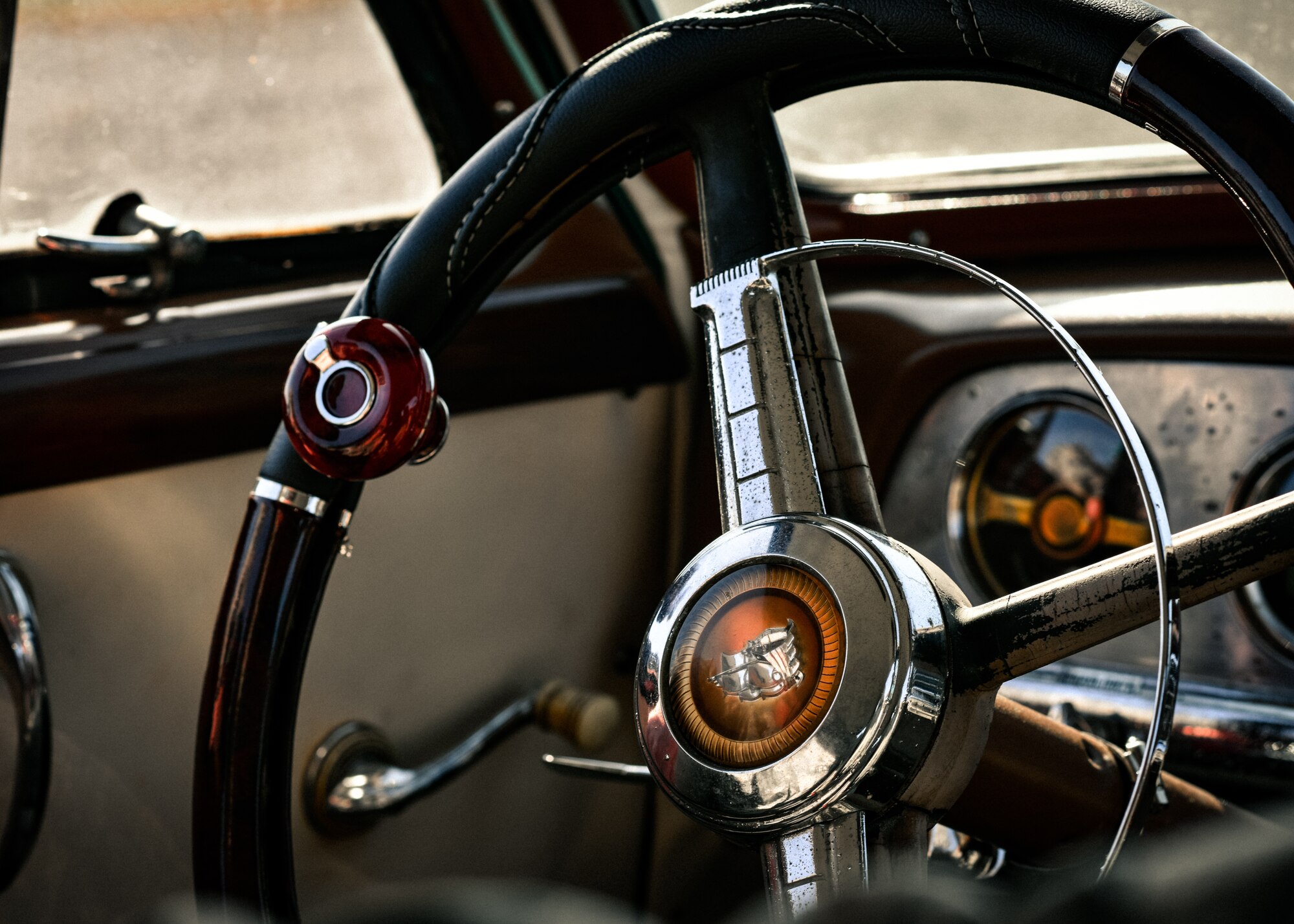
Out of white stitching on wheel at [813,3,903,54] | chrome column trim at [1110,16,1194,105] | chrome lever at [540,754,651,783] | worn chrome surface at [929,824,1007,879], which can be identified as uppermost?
white stitching on wheel at [813,3,903,54]

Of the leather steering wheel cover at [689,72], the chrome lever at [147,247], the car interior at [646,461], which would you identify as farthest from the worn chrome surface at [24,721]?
the leather steering wheel cover at [689,72]

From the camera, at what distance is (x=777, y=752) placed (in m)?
0.61

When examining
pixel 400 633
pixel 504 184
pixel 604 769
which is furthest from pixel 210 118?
pixel 604 769

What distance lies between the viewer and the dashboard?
111 cm

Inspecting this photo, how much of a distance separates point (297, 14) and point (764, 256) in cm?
97

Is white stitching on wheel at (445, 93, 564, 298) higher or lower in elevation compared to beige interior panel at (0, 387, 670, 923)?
higher

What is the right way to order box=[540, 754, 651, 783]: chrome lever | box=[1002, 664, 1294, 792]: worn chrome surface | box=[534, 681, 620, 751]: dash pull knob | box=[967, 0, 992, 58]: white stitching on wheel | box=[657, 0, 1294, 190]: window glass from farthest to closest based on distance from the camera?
box=[534, 681, 620, 751]: dash pull knob
box=[657, 0, 1294, 190]: window glass
box=[1002, 664, 1294, 792]: worn chrome surface
box=[540, 754, 651, 783]: chrome lever
box=[967, 0, 992, 58]: white stitching on wheel

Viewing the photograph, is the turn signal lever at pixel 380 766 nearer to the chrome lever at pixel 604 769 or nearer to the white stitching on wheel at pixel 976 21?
the chrome lever at pixel 604 769

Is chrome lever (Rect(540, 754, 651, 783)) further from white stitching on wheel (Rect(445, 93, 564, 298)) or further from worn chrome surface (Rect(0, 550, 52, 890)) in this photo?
worn chrome surface (Rect(0, 550, 52, 890))

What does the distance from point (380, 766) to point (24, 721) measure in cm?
39

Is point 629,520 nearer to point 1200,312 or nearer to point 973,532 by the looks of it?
point 973,532

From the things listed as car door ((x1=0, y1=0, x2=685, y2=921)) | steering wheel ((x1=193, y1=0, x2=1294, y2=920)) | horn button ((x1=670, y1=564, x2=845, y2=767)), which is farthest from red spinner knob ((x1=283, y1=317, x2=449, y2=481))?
car door ((x1=0, y1=0, x2=685, y2=921))

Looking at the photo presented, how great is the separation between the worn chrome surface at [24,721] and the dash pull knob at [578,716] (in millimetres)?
550

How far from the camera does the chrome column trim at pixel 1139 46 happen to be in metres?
0.60
